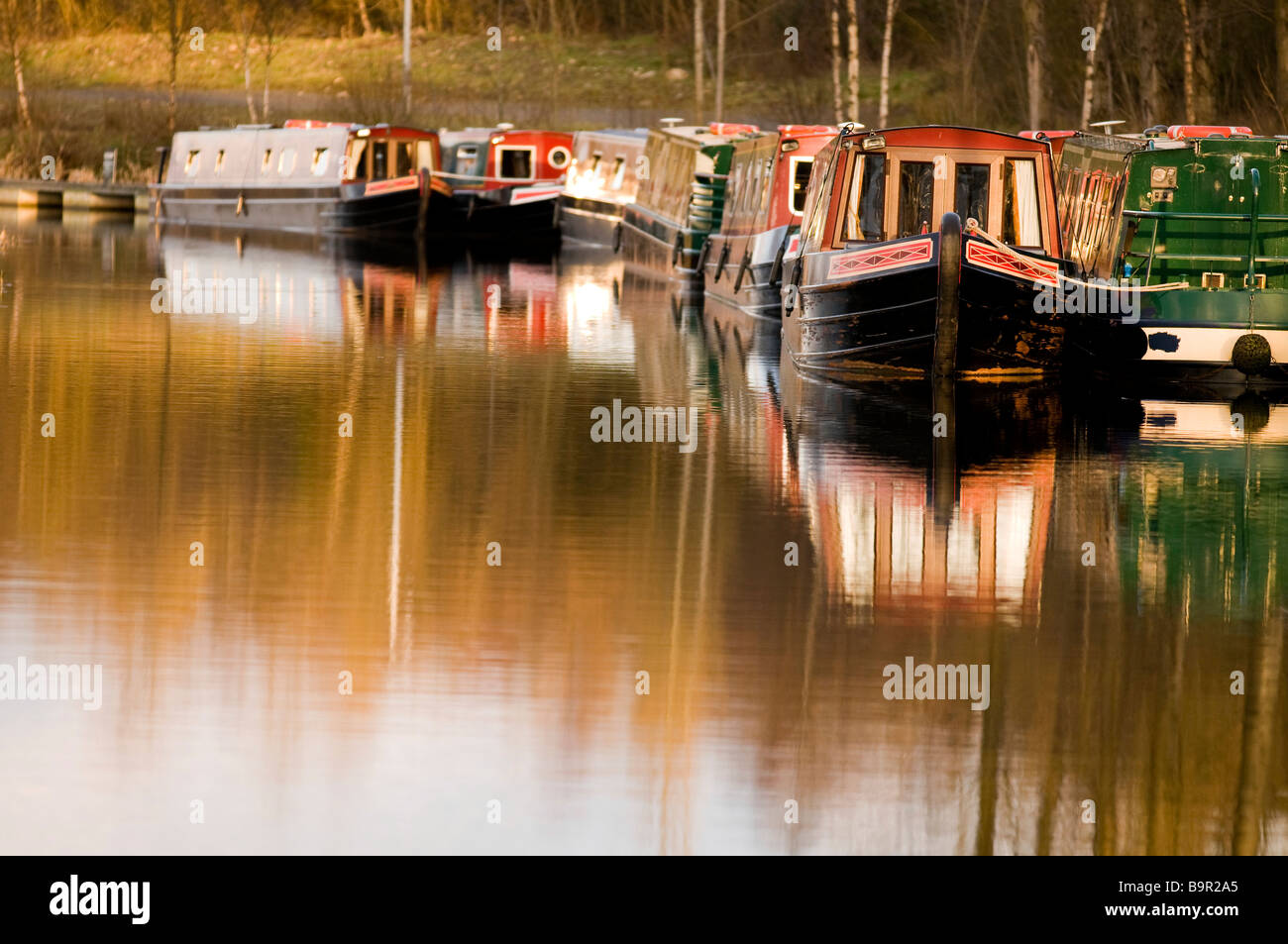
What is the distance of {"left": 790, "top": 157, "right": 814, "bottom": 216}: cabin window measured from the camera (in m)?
26.3

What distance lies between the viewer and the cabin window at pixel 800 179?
26.3 m

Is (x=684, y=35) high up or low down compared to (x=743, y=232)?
up

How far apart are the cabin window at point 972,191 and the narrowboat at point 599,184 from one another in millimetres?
19884

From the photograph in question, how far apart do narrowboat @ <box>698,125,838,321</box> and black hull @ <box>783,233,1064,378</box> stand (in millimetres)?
3960

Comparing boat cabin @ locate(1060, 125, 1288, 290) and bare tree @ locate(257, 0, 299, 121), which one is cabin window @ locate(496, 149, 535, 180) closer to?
boat cabin @ locate(1060, 125, 1288, 290)

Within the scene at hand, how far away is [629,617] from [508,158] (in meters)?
37.8

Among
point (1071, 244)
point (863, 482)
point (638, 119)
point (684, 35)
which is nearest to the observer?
point (863, 482)

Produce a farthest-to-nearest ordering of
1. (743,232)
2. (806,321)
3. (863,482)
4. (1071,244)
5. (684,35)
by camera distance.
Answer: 1. (684,35)
2. (743,232)
3. (1071,244)
4. (806,321)
5. (863,482)

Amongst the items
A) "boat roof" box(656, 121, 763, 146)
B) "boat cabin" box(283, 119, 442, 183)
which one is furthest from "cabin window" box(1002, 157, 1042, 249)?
"boat cabin" box(283, 119, 442, 183)

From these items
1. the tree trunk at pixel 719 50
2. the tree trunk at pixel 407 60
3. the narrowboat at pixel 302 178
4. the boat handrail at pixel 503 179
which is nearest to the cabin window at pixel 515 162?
the boat handrail at pixel 503 179
